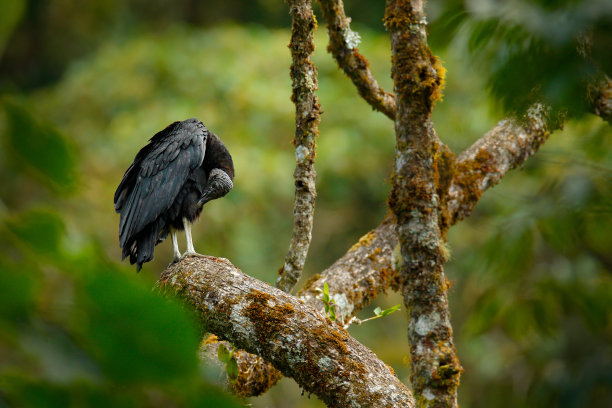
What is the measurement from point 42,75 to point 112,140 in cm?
498

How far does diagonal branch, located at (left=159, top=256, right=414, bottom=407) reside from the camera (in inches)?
80.9

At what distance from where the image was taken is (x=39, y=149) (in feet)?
1.43

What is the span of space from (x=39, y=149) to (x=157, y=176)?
3182 mm

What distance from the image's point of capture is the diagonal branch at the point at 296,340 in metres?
2.05

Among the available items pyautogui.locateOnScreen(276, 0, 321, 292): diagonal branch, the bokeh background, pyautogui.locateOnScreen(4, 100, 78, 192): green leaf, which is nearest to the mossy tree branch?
the bokeh background

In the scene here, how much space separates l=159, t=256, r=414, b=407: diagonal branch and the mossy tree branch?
0.25 metres

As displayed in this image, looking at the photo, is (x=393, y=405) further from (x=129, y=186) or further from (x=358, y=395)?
(x=129, y=186)

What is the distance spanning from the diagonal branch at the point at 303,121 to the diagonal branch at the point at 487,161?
0.80 m

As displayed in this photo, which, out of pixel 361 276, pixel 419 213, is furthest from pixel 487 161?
pixel 419 213

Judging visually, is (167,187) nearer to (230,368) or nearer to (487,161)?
(230,368)

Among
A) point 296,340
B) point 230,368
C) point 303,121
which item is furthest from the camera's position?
point 303,121

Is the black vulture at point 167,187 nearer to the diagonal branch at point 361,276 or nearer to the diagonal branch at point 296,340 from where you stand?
the diagonal branch at point 361,276

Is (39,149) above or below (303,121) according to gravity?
below

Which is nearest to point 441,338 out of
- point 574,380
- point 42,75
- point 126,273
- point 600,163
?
point 600,163
